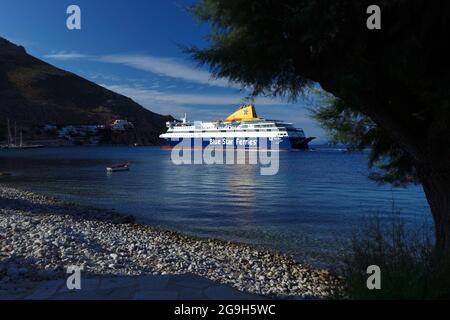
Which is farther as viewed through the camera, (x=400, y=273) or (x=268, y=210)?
(x=268, y=210)

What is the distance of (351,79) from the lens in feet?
13.7

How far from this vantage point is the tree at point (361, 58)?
3938mm

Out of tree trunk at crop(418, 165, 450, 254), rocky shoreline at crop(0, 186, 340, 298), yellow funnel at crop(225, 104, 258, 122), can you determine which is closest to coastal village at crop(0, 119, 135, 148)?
yellow funnel at crop(225, 104, 258, 122)

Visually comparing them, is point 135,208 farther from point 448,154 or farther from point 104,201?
point 448,154

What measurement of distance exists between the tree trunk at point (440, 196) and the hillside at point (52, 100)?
498 ft

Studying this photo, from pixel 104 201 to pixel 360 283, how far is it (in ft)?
60.2

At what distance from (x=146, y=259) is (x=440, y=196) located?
514cm

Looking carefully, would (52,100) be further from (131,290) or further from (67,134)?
(131,290)

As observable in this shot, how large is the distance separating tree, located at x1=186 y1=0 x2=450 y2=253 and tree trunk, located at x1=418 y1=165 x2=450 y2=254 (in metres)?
0.01

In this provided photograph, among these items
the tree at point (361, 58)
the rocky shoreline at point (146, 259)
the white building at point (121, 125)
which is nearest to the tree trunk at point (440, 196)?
the tree at point (361, 58)

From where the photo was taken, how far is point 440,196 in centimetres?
529

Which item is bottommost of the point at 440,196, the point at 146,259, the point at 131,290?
the point at 146,259

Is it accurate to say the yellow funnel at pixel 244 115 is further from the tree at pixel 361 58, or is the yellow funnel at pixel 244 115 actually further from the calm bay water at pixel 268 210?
the tree at pixel 361 58

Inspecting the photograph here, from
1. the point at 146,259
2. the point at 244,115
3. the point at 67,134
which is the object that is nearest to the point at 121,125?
the point at 67,134
